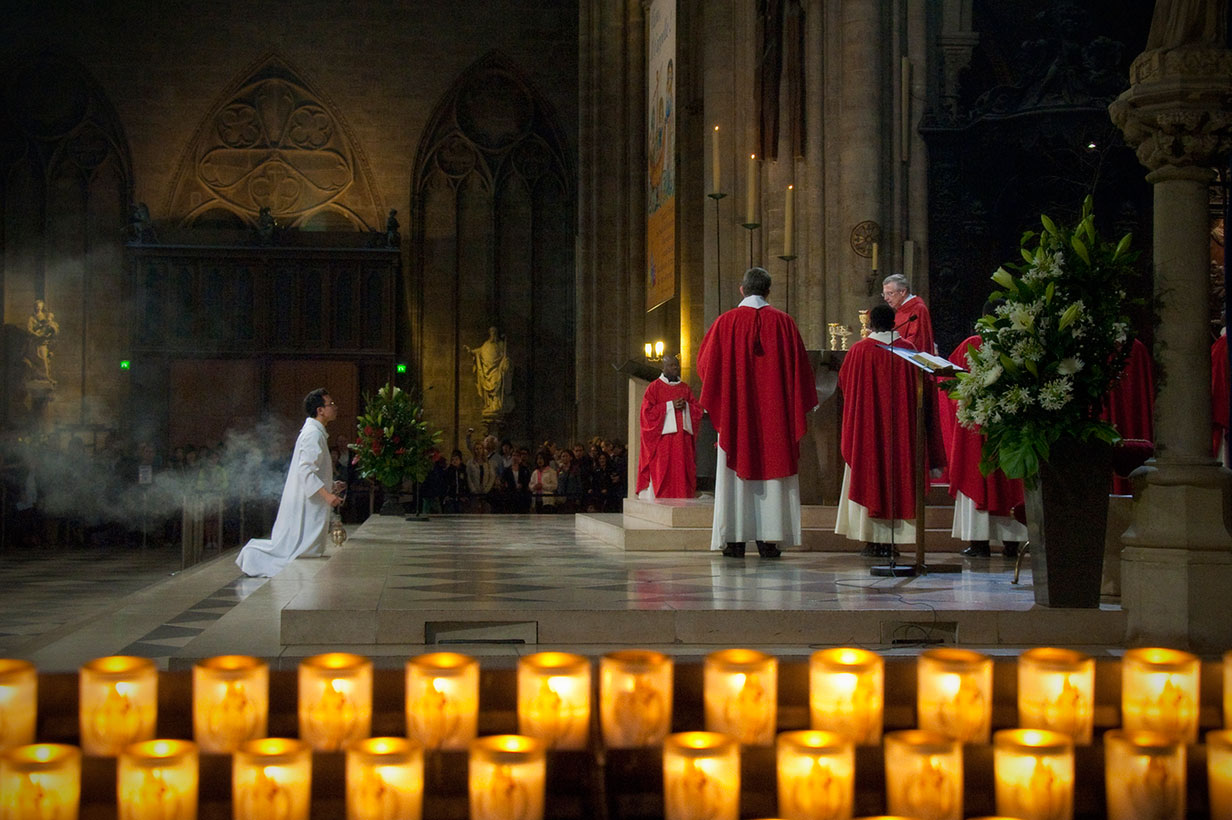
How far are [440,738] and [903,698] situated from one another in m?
1.17

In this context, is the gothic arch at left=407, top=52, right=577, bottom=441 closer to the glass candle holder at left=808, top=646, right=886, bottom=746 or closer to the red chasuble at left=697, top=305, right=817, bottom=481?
the red chasuble at left=697, top=305, right=817, bottom=481

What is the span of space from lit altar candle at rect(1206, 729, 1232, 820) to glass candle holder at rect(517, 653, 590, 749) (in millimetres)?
1284

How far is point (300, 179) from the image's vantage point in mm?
26359

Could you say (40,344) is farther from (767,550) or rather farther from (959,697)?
(959,697)

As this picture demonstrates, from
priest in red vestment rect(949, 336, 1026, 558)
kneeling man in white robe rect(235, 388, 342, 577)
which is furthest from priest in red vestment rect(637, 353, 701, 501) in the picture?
priest in red vestment rect(949, 336, 1026, 558)

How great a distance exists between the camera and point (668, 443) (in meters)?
11.8

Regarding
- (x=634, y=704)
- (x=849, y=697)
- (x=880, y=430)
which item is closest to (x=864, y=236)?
(x=880, y=430)

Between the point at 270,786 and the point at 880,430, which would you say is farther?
the point at 880,430

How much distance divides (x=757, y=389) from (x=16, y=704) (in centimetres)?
584

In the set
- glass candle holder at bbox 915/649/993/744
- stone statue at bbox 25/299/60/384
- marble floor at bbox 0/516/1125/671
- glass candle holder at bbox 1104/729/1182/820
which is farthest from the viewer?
stone statue at bbox 25/299/60/384

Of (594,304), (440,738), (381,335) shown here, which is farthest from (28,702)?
(381,335)

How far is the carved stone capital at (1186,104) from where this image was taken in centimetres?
530

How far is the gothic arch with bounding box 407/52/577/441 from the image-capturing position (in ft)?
86.0

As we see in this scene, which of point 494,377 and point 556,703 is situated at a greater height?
point 494,377
